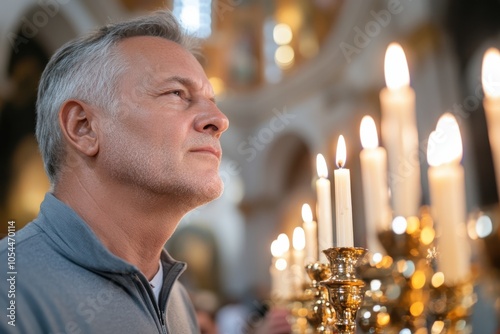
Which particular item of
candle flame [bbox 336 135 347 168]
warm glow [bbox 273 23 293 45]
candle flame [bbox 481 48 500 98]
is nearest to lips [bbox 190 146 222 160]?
candle flame [bbox 336 135 347 168]

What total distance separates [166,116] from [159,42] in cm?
29

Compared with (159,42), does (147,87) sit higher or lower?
lower

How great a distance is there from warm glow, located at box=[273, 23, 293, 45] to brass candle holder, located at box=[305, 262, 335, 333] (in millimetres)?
12768

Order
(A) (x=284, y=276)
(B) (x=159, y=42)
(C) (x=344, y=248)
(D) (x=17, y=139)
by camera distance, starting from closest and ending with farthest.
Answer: (C) (x=344, y=248) < (B) (x=159, y=42) < (A) (x=284, y=276) < (D) (x=17, y=139)

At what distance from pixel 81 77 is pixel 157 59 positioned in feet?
0.71

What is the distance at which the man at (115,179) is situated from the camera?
136 cm

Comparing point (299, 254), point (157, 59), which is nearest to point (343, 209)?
point (157, 59)

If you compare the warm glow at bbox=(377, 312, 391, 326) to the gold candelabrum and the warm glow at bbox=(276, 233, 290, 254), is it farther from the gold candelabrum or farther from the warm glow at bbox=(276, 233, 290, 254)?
the warm glow at bbox=(276, 233, 290, 254)

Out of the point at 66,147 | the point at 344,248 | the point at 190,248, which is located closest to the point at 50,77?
the point at 66,147

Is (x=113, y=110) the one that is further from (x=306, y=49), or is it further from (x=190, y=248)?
(x=190, y=248)

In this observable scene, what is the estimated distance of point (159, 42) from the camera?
176cm

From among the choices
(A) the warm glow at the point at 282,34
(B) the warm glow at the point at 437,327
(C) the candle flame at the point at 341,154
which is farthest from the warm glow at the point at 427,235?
(A) the warm glow at the point at 282,34

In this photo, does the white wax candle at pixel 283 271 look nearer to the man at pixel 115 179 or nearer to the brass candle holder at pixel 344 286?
the man at pixel 115 179

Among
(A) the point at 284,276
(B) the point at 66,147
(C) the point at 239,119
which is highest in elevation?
(C) the point at 239,119
